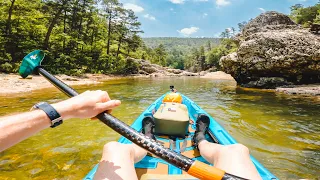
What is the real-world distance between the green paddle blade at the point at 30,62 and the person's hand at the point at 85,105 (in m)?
1.09

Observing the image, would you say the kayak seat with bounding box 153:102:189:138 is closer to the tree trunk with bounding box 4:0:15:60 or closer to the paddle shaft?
the paddle shaft

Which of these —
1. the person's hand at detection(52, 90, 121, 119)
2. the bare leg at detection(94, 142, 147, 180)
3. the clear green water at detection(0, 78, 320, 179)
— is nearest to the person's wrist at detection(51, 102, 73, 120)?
the person's hand at detection(52, 90, 121, 119)

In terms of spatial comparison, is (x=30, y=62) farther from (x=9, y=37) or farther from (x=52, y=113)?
(x=9, y=37)

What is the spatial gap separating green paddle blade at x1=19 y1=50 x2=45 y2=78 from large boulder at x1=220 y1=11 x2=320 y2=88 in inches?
647

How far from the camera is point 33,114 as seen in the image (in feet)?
3.93

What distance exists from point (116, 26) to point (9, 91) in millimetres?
→ 28282

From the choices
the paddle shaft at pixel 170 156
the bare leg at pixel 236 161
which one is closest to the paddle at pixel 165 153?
the paddle shaft at pixel 170 156

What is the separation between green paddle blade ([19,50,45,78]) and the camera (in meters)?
2.15

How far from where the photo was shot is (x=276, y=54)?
15359mm

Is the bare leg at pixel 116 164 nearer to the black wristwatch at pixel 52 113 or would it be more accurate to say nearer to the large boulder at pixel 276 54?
the black wristwatch at pixel 52 113

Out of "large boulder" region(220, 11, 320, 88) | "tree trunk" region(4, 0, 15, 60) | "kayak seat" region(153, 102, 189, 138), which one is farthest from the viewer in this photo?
"tree trunk" region(4, 0, 15, 60)

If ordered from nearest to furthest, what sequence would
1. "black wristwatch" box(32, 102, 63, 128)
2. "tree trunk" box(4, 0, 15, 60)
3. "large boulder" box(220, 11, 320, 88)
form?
1. "black wristwatch" box(32, 102, 63, 128)
2. "large boulder" box(220, 11, 320, 88)
3. "tree trunk" box(4, 0, 15, 60)

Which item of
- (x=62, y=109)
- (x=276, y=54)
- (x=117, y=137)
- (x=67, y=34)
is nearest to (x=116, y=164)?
(x=62, y=109)

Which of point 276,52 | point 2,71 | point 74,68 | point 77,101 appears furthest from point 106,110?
point 74,68
